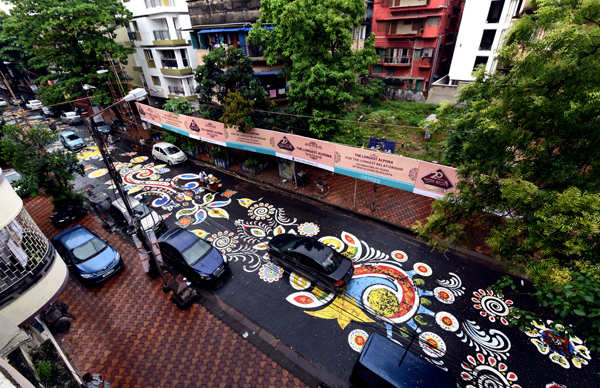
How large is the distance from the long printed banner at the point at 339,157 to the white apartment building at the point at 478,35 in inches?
626

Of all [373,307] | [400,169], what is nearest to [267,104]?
[400,169]

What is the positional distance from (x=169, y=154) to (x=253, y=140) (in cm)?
834

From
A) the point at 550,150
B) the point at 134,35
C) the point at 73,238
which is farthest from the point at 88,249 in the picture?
the point at 134,35

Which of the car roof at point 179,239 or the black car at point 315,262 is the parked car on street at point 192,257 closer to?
Result: the car roof at point 179,239

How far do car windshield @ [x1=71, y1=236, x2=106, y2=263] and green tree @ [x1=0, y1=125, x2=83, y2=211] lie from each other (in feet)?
13.6

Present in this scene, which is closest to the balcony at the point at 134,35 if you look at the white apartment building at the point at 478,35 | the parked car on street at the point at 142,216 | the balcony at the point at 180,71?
the balcony at the point at 180,71

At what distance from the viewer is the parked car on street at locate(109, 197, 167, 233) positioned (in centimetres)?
1352

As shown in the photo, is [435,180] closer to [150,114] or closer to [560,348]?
[560,348]

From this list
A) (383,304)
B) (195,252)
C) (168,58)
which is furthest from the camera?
(168,58)

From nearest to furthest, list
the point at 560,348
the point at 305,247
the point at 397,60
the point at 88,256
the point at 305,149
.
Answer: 1. the point at 560,348
2. the point at 305,247
3. the point at 88,256
4. the point at 305,149
5. the point at 397,60

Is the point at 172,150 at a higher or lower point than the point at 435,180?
lower

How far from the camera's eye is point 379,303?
10.2m

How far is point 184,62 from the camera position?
2730 centimetres

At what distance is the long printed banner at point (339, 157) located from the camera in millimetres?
11773
